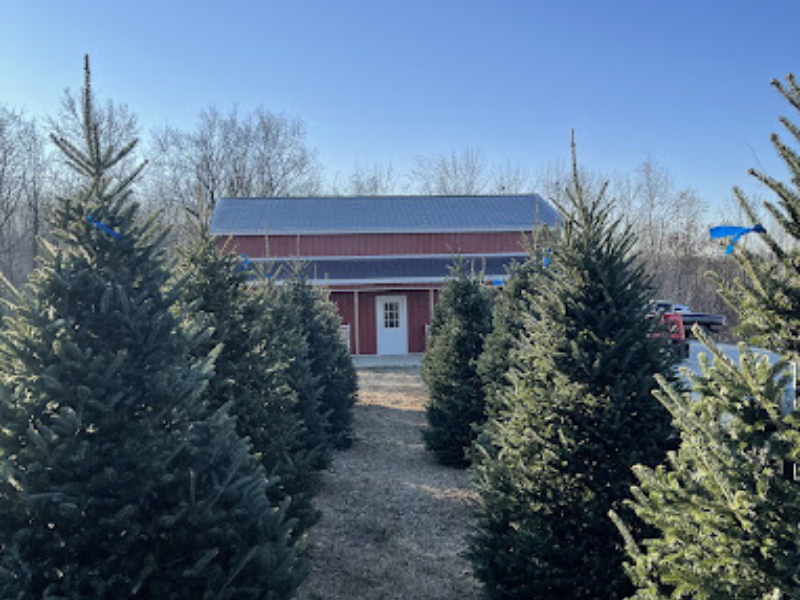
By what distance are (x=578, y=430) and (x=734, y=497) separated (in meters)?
2.03

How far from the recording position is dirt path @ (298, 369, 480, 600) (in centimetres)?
561

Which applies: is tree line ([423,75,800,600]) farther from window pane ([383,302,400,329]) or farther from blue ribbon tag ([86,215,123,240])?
window pane ([383,302,400,329])

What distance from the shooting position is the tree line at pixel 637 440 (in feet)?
7.75

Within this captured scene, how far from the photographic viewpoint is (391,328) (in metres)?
24.9

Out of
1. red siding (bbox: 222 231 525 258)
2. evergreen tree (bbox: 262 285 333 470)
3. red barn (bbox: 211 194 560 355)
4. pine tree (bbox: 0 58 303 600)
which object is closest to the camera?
pine tree (bbox: 0 58 303 600)

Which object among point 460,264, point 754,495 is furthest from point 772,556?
point 460,264

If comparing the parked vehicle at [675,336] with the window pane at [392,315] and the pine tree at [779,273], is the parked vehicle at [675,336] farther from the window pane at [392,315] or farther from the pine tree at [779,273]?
the window pane at [392,315]

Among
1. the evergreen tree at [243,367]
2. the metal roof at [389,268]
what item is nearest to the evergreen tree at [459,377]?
the evergreen tree at [243,367]

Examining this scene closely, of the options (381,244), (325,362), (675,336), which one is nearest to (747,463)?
(325,362)

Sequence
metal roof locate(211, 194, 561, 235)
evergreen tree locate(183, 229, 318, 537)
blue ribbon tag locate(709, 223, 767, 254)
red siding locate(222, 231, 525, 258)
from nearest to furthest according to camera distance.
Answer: blue ribbon tag locate(709, 223, 767, 254) → evergreen tree locate(183, 229, 318, 537) → red siding locate(222, 231, 525, 258) → metal roof locate(211, 194, 561, 235)

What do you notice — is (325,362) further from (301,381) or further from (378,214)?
(378,214)

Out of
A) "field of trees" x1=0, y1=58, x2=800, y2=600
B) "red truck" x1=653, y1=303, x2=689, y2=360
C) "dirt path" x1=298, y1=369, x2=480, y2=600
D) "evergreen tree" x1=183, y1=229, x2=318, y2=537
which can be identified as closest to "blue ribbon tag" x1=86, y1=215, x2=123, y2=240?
"field of trees" x1=0, y1=58, x2=800, y2=600

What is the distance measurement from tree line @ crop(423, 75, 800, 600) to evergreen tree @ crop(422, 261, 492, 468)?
1705 millimetres

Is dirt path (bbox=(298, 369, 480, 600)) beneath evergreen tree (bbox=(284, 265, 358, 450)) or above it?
beneath
